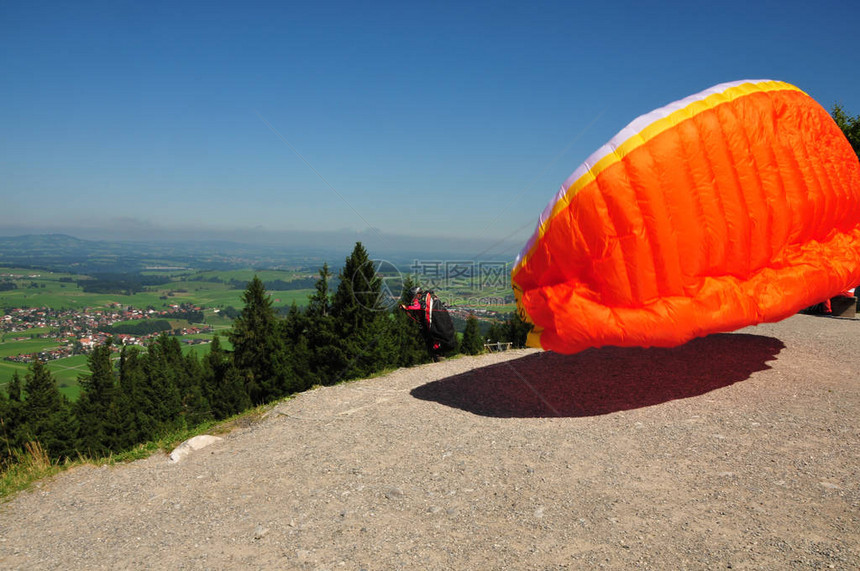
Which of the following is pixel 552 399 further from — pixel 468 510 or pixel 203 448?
pixel 203 448

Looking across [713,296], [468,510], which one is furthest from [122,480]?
[713,296]

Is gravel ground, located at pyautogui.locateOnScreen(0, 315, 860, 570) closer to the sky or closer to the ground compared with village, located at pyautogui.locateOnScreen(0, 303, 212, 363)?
closer to the sky

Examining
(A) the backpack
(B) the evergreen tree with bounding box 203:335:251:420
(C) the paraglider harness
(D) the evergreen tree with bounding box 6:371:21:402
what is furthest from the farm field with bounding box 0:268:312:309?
(A) the backpack

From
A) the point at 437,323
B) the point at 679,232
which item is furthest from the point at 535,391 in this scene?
the point at 679,232

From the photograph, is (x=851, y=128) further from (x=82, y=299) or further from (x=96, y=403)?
(x=82, y=299)

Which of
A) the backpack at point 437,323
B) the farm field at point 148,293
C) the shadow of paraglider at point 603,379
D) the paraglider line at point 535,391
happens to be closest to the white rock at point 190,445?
the shadow of paraglider at point 603,379

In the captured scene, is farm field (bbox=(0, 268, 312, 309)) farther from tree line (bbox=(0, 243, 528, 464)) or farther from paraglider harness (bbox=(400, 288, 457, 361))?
paraglider harness (bbox=(400, 288, 457, 361))
